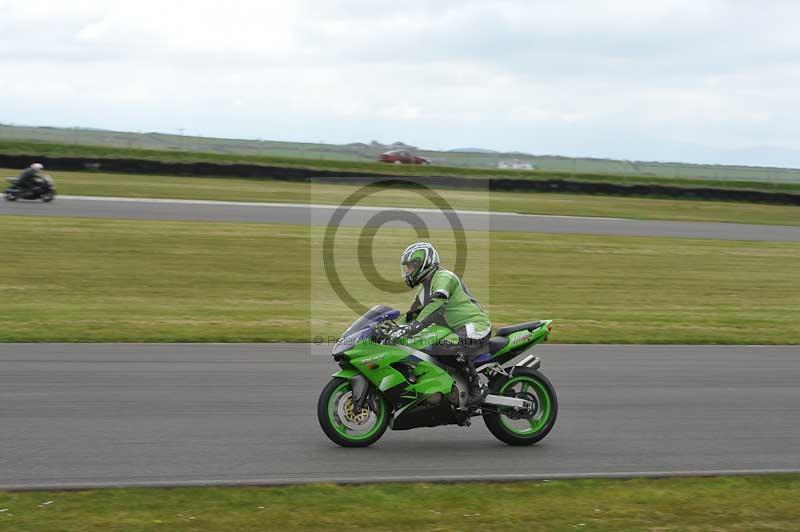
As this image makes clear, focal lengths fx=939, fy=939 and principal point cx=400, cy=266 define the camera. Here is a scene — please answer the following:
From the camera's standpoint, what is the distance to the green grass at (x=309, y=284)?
49.8ft

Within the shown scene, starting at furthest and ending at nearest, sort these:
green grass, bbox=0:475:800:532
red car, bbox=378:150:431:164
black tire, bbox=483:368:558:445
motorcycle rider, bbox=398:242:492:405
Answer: red car, bbox=378:150:431:164, black tire, bbox=483:368:558:445, motorcycle rider, bbox=398:242:492:405, green grass, bbox=0:475:800:532

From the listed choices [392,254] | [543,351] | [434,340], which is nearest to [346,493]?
[434,340]

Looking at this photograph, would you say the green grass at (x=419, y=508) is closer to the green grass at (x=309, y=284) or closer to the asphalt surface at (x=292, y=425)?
the asphalt surface at (x=292, y=425)

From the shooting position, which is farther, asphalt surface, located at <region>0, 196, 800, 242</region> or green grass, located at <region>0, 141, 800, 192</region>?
green grass, located at <region>0, 141, 800, 192</region>

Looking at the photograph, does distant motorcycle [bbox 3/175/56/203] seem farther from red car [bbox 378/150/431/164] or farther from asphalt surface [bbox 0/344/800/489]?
red car [bbox 378/150/431/164]

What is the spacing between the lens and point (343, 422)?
8078mm

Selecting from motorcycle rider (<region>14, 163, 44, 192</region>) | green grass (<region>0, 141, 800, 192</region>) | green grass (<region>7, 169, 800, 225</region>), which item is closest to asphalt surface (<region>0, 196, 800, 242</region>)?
motorcycle rider (<region>14, 163, 44, 192</region>)

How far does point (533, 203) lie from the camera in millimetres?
42594

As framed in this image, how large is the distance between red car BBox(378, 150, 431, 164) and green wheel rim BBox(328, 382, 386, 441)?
52378 millimetres

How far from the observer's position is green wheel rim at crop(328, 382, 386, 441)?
8039mm

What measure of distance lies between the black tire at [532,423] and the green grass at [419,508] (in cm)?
121

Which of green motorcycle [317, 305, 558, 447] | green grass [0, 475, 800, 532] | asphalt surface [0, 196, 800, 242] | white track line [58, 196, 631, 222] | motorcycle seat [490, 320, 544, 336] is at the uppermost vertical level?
white track line [58, 196, 631, 222]

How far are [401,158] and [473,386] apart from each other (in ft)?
174

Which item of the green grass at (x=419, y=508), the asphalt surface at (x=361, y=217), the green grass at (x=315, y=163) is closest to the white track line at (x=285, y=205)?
the asphalt surface at (x=361, y=217)
